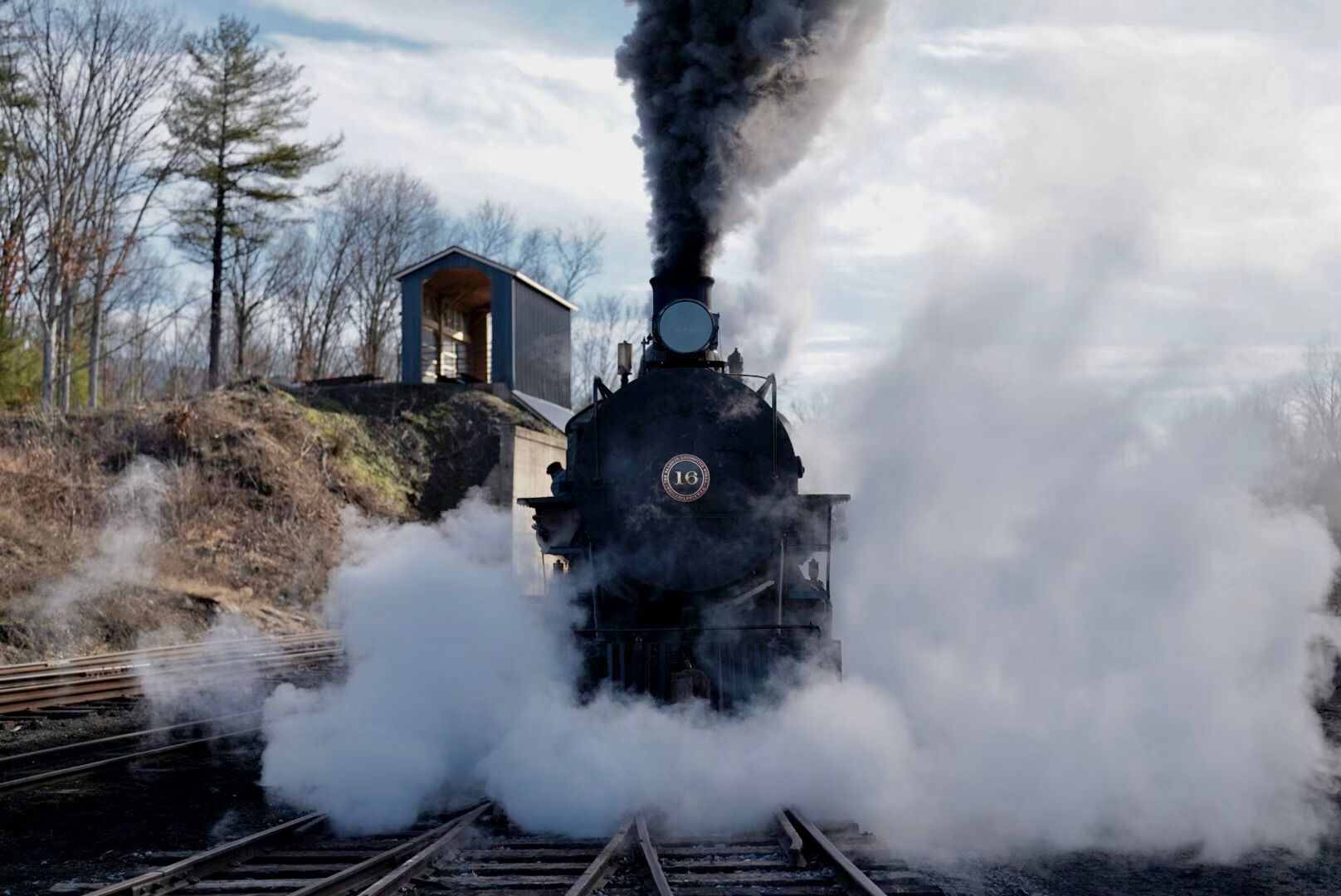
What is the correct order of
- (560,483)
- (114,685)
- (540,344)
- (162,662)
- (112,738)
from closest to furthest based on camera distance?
(560,483), (112,738), (114,685), (162,662), (540,344)

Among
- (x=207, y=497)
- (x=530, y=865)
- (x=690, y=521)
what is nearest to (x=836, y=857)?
(x=530, y=865)

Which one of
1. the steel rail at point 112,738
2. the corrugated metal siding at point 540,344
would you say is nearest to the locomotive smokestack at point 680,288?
the steel rail at point 112,738

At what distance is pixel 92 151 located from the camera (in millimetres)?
26750

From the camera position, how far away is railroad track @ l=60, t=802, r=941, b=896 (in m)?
5.04

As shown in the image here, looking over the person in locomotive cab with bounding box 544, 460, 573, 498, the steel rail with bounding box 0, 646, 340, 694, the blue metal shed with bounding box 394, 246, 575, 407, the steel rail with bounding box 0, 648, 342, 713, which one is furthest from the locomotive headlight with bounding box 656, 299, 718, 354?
the blue metal shed with bounding box 394, 246, 575, 407

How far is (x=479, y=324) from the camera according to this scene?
34781mm

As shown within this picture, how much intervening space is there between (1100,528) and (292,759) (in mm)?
5667

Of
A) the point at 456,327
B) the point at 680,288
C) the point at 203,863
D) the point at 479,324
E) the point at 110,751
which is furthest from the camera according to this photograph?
the point at 479,324

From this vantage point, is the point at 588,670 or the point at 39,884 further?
the point at 588,670

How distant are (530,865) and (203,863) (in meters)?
1.48

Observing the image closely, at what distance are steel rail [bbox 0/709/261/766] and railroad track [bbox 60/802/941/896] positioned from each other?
3361mm

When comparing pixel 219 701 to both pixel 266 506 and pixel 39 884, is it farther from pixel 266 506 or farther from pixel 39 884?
pixel 266 506

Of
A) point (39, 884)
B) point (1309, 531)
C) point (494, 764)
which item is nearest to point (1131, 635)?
point (1309, 531)

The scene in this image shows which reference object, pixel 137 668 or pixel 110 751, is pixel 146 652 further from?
pixel 110 751
